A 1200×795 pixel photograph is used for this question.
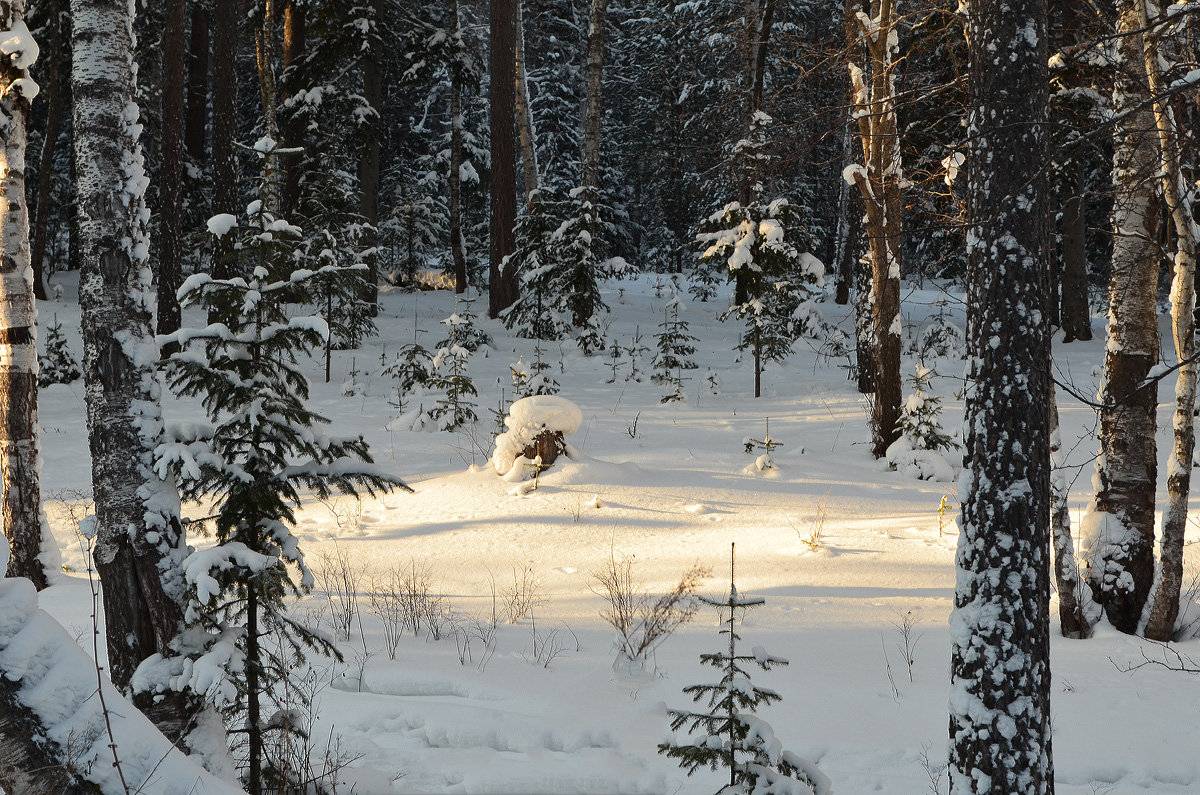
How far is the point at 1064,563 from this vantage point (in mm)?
5664

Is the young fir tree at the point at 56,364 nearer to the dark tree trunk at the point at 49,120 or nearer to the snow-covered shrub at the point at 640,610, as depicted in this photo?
the dark tree trunk at the point at 49,120

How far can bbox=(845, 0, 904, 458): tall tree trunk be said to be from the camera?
30.2ft

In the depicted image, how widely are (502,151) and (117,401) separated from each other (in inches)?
562

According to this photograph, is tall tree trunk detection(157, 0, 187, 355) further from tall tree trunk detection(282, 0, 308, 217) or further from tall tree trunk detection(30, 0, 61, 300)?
tall tree trunk detection(30, 0, 61, 300)

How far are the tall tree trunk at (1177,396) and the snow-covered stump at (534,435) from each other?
17.8ft

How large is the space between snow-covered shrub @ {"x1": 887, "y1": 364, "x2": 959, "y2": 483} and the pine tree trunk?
370 centimetres

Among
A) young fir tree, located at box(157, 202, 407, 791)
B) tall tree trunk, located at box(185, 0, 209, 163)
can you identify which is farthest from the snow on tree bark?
tall tree trunk, located at box(185, 0, 209, 163)

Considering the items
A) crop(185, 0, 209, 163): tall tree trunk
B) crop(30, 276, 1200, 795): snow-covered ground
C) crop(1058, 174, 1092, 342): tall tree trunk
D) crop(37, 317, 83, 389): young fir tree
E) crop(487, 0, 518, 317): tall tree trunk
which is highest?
crop(185, 0, 209, 163): tall tree trunk

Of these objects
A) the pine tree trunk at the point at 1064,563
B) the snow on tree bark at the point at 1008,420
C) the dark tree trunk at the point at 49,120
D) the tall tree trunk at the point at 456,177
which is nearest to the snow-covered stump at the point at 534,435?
the pine tree trunk at the point at 1064,563

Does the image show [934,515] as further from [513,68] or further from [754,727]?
[513,68]

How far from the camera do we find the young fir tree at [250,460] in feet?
11.5

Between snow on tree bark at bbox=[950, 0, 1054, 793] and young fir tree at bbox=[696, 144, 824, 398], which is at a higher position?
young fir tree at bbox=[696, 144, 824, 398]

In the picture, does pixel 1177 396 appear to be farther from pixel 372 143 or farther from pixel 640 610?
pixel 372 143

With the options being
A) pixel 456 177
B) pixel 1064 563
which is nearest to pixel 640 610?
pixel 1064 563
